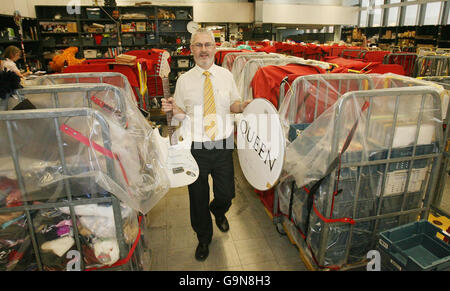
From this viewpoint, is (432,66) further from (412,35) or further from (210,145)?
(412,35)

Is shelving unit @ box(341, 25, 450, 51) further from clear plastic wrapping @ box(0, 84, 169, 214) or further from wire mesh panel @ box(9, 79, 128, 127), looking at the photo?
clear plastic wrapping @ box(0, 84, 169, 214)

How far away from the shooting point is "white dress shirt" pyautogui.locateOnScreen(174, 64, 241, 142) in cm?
203

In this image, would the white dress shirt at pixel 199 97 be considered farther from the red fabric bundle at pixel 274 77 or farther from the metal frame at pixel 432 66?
the metal frame at pixel 432 66

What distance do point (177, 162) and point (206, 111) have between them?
1.37 ft

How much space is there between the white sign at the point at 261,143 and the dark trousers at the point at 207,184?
6.0 inches

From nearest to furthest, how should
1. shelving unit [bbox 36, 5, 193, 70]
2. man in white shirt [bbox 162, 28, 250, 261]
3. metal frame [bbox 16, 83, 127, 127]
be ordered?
metal frame [bbox 16, 83, 127, 127] < man in white shirt [bbox 162, 28, 250, 261] < shelving unit [bbox 36, 5, 193, 70]

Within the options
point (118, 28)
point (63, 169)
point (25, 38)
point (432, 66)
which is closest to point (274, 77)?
point (63, 169)

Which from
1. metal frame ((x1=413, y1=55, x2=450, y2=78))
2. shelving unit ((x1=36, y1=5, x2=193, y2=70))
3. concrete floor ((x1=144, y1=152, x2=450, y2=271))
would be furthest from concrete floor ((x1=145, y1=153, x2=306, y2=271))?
shelving unit ((x1=36, y1=5, x2=193, y2=70))

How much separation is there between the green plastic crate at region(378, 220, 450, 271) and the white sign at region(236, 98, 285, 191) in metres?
0.80

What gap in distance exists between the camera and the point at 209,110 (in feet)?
6.68

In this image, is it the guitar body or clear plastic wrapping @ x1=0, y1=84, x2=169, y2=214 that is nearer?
clear plastic wrapping @ x1=0, y1=84, x2=169, y2=214

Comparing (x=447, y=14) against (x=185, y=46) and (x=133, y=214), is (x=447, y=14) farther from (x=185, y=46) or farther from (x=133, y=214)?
(x=133, y=214)

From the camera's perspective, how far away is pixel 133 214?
162cm
